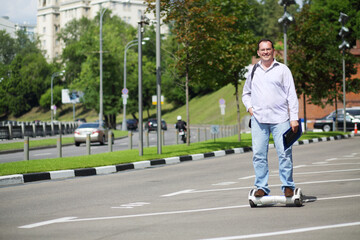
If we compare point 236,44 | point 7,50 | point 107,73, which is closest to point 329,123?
point 236,44

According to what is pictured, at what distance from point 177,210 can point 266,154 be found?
1347mm

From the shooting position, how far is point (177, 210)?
748cm

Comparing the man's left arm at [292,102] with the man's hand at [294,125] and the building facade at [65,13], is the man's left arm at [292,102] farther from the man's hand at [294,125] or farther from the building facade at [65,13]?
Result: the building facade at [65,13]

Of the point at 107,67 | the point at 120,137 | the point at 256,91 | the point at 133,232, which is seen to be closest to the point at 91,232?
the point at 133,232

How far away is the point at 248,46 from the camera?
29297 millimetres

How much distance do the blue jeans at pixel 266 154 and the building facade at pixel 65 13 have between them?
123 m

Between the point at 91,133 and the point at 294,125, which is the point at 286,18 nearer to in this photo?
the point at 91,133

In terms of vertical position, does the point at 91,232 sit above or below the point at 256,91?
below

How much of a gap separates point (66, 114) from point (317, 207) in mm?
108220

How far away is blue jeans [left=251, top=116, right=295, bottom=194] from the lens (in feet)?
24.6

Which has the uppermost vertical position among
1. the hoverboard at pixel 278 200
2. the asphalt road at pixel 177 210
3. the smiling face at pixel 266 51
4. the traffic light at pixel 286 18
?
the traffic light at pixel 286 18

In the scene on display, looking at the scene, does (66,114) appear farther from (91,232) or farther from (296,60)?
(91,232)

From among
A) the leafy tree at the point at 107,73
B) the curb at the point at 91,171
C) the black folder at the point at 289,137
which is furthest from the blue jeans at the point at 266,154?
the leafy tree at the point at 107,73

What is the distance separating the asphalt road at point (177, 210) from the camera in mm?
5789
